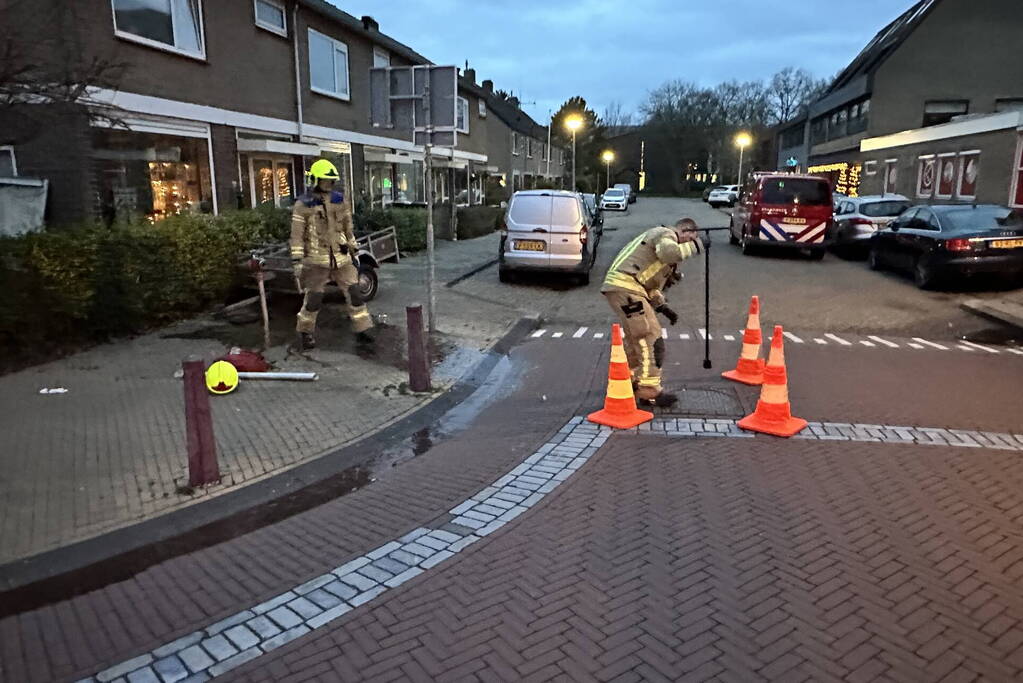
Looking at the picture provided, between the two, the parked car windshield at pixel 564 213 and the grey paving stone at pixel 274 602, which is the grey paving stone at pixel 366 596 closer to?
the grey paving stone at pixel 274 602

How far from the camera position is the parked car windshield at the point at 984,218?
1244 centimetres

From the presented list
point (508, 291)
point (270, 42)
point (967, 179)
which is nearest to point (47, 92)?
point (508, 291)

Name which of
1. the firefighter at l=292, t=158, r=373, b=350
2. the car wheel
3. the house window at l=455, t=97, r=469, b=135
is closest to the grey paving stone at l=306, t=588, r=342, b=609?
the firefighter at l=292, t=158, r=373, b=350

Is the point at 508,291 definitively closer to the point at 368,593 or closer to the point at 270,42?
the point at 270,42

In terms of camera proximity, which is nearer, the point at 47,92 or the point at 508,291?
the point at 47,92

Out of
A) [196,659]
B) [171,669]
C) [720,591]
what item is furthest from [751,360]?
[171,669]

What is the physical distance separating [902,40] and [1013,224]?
25.9 metres

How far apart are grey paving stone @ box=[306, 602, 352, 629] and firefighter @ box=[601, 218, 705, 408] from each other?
3709 mm

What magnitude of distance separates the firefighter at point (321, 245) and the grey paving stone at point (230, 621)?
16.7ft

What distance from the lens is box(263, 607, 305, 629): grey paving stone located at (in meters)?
3.35

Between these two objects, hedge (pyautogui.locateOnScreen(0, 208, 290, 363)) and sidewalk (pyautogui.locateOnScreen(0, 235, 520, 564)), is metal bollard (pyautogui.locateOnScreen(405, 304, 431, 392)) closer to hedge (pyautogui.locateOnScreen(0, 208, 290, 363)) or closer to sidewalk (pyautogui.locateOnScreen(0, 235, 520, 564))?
sidewalk (pyautogui.locateOnScreen(0, 235, 520, 564))

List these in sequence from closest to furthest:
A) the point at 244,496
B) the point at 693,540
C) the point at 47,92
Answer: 1. the point at 693,540
2. the point at 244,496
3. the point at 47,92

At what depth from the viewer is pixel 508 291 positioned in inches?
526

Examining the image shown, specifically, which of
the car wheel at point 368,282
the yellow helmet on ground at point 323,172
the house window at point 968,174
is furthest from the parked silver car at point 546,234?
the house window at point 968,174
